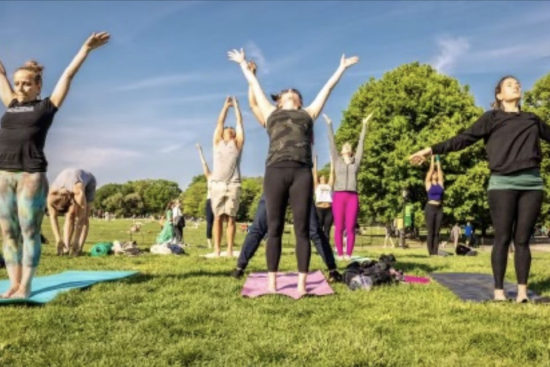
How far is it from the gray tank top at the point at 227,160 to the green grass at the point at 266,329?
173 inches

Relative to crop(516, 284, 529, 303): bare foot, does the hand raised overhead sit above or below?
above

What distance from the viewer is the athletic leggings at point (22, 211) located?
5773 millimetres

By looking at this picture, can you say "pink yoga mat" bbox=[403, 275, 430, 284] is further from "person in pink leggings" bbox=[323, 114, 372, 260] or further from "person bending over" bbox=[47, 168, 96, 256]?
"person bending over" bbox=[47, 168, 96, 256]

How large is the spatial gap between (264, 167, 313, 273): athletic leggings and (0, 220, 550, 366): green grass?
604 mm

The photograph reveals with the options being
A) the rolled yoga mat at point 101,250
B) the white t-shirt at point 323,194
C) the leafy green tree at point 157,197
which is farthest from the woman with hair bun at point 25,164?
the leafy green tree at point 157,197

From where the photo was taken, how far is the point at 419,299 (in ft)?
19.2

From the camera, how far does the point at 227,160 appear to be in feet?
35.2

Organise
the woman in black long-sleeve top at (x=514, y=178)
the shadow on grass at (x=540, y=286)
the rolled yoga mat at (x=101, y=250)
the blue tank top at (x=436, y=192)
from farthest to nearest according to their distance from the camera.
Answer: the blue tank top at (x=436, y=192), the rolled yoga mat at (x=101, y=250), the shadow on grass at (x=540, y=286), the woman in black long-sleeve top at (x=514, y=178)

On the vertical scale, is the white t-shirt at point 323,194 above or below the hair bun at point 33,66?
below

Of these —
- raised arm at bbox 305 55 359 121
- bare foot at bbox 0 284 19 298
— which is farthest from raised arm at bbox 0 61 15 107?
raised arm at bbox 305 55 359 121

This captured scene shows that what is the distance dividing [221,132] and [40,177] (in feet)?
17.2

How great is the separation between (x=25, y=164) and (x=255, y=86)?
296 cm

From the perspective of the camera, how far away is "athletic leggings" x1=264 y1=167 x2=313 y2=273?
6.14m

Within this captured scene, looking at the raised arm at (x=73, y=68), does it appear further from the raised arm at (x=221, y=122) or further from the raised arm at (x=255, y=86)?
the raised arm at (x=221, y=122)
